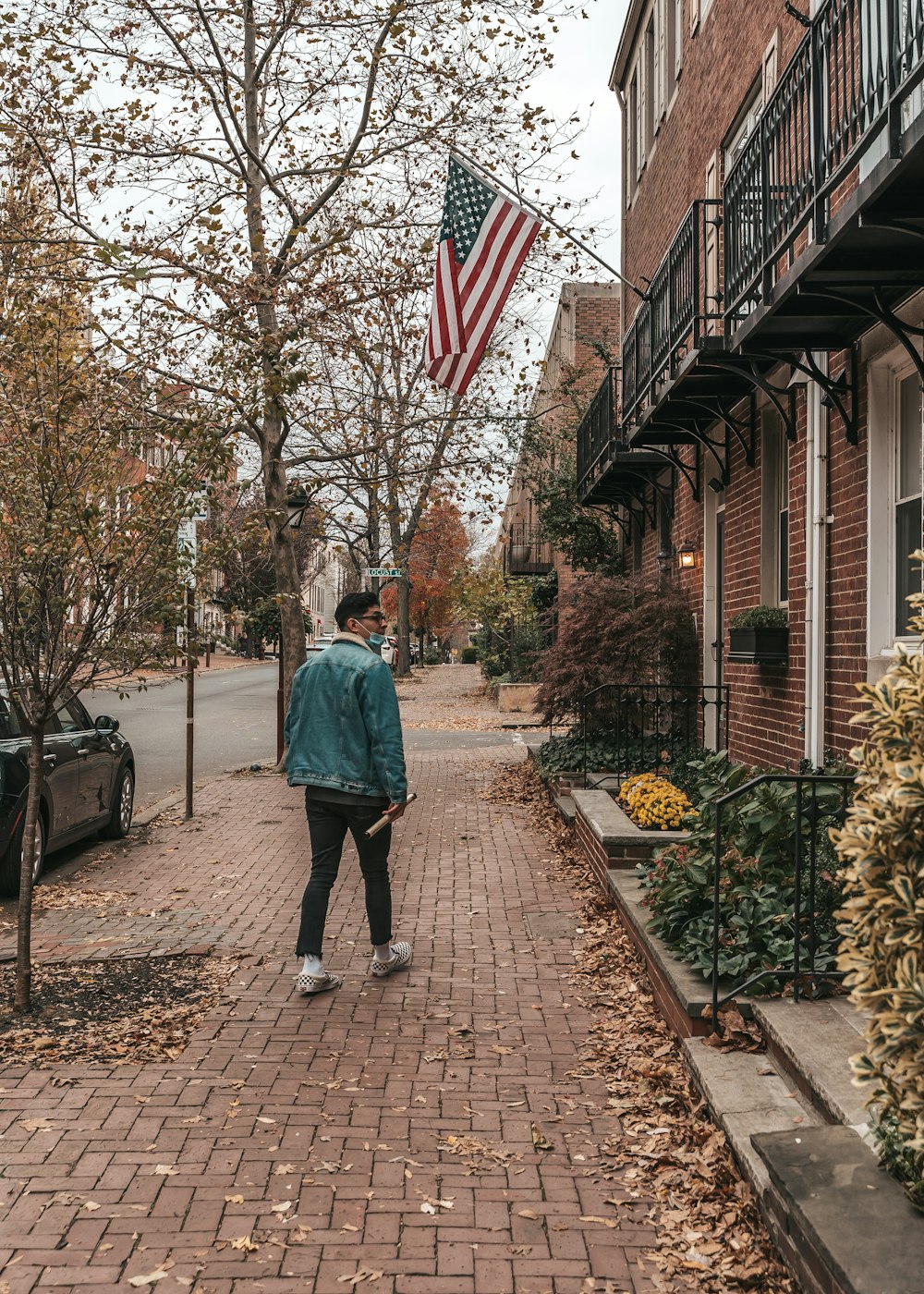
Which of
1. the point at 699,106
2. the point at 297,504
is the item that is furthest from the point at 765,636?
the point at 297,504

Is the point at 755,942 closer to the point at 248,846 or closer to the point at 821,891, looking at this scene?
the point at 821,891

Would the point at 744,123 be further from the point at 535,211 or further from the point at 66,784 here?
the point at 66,784

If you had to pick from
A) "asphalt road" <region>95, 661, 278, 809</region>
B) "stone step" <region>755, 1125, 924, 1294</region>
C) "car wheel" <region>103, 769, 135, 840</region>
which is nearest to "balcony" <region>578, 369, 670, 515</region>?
"asphalt road" <region>95, 661, 278, 809</region>

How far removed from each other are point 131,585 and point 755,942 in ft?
11.6

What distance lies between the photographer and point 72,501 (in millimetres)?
5633

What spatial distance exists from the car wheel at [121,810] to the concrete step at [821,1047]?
727 cm

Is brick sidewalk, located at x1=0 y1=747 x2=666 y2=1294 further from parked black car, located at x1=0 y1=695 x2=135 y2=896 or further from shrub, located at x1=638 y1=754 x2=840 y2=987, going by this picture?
parked black car, located at x1=0 y1=695 x2=135 y2=896

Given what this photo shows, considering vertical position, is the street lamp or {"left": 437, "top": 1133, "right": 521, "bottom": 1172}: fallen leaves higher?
the street lamp

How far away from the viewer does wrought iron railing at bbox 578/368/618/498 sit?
1381 centimetres

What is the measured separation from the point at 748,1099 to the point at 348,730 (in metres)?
2.68

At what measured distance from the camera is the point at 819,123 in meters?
5.91

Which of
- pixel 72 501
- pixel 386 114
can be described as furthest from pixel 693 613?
pixel 72 501

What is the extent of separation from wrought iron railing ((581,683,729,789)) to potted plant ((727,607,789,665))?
5.23 feet

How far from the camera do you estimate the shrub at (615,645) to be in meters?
11.6
